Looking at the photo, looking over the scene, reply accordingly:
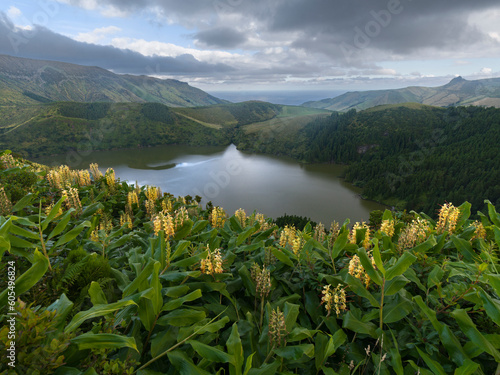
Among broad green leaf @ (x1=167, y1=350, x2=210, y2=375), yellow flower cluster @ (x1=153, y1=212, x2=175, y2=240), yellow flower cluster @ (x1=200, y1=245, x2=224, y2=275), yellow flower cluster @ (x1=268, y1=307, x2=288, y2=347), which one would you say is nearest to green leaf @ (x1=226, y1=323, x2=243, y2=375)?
broad green leaf @ (x1=167, y1=350, x2=210, y2=375)

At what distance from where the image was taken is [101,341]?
115 cm

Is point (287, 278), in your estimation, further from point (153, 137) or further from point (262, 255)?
point (153, 137)

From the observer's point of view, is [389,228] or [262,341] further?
[389,228]

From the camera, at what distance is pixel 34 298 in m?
1.73

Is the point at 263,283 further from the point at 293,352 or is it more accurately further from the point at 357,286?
the point at 357,286

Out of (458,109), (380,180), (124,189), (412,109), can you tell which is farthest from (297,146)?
(124,189)

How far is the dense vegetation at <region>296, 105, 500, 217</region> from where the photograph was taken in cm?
6456

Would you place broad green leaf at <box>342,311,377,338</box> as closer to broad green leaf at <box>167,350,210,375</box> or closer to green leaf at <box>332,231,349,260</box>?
green leaf at <box>332,231,349,260</box>

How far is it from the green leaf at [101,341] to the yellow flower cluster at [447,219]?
3.86 metres

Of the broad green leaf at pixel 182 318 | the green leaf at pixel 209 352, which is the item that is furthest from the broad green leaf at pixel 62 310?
the green leaf at pixel 209 352

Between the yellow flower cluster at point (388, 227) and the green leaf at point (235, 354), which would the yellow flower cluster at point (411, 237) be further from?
the green leaf at point (235, 354)

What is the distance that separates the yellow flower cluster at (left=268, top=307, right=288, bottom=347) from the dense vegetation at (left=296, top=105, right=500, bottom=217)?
68.1m

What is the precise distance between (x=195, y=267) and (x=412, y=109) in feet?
557

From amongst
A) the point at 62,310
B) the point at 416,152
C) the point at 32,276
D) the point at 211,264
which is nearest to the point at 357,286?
the point at 211,264
